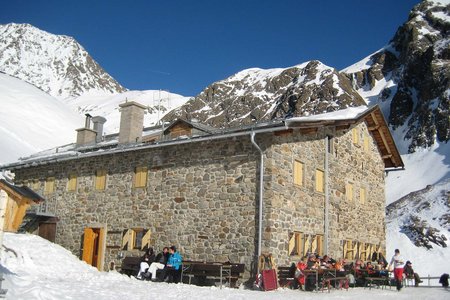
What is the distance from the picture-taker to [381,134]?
2070 cm

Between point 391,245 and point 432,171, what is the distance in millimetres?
22376

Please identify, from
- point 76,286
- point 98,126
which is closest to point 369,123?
point 98,126

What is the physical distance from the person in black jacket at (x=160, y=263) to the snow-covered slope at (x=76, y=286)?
0.58 metres

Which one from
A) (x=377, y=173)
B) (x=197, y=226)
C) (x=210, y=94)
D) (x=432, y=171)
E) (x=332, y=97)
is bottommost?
(x=197, y=226)

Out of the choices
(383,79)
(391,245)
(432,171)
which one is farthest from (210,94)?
(391,245)

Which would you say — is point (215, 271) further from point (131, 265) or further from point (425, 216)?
point (425, 216)

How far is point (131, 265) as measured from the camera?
15.8m

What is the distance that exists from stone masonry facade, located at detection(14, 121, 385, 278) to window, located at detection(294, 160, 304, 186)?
15 cm

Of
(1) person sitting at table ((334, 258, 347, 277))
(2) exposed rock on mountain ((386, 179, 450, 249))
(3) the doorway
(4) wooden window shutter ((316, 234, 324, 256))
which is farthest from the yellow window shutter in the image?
(2) exposed rock on mountain ((386, 179, 450, 249))

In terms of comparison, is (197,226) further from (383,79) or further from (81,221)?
(383,79)

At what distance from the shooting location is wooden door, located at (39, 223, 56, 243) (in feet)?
61.7

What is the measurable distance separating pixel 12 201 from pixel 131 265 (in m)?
9.34

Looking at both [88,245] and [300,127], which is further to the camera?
[88,245]

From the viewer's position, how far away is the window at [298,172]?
49.7 ft
